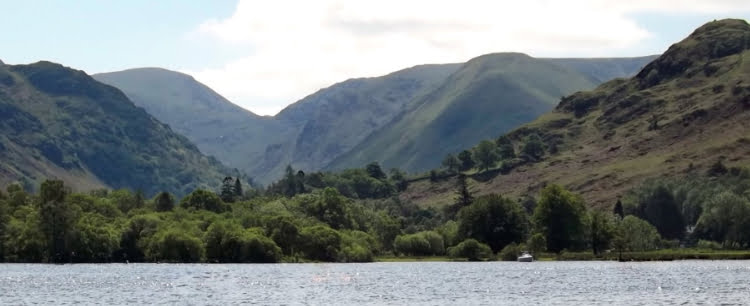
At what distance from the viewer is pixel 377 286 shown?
461ft

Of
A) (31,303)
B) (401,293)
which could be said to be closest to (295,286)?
(401,293)

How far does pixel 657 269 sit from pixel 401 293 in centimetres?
7455

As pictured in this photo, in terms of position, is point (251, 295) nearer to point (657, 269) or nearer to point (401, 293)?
point (401, 293)

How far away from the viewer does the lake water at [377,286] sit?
112938 millimetres

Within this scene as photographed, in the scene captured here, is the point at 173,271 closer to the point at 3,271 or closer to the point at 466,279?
the point at 3,271

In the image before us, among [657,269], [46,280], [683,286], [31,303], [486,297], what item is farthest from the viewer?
[657,269]

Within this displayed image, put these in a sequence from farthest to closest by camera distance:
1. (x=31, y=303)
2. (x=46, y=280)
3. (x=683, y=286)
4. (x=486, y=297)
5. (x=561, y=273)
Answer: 1. (x=561, y=273)
2. (x=46, y=280)
3. (x=683, y=286)
4. (x=486, y=297)
5. (x=31, y=303)

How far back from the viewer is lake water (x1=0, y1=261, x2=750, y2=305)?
113 m

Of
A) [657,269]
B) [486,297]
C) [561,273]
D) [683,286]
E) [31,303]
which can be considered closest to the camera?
[31,303]

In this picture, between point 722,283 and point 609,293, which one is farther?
point 722,283

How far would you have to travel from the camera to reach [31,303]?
350 feet

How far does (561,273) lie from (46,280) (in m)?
78.7

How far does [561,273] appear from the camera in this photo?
174125 mm

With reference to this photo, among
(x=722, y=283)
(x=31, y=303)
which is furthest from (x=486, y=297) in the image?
(x=31, y=303)
